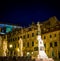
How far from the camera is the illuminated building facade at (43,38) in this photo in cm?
6066

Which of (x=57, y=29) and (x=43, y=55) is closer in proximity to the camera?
(x=43, y=55)

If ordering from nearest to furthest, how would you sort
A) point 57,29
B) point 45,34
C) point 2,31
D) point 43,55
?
point 43,55 → point 57,29 → point 45,34 → point 2,31

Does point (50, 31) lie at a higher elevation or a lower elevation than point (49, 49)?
higher

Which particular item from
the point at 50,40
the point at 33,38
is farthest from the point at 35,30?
the point at 50,40

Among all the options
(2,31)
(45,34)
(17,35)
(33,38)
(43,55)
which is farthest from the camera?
(2,31)

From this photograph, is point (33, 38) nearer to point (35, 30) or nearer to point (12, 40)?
point (35, 30)

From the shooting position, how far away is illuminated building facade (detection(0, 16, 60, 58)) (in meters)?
60.7

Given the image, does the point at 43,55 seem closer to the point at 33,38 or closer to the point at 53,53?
the point at 53,53

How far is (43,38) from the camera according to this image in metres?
66.1

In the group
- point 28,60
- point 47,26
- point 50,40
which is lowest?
point 28,60

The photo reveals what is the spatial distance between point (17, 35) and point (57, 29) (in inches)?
836

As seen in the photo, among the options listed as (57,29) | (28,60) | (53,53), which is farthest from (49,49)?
(28,60)

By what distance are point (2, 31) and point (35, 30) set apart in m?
31.8

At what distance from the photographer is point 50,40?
6281cm
